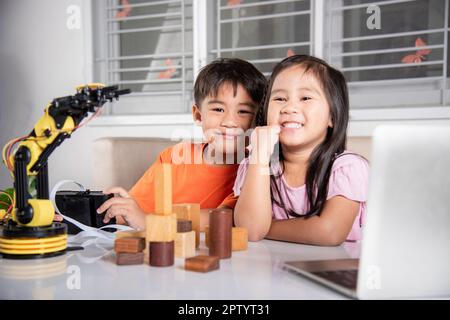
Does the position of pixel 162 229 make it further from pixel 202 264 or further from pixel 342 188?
pixel 342 188

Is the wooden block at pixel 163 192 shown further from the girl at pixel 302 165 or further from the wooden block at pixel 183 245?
the girl at pixel 302 165

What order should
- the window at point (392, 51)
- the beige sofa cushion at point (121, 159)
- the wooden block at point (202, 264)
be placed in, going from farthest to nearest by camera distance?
the window at point (392, 51)
the beige sofa cushion at point (121, 159)
the wooden block at point (202, 264)

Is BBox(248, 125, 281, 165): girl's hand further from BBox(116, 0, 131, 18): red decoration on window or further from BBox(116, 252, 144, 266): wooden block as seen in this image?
BBox(116, 0, 131, 18): red decoration on window

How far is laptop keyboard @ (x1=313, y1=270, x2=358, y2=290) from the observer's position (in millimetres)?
540

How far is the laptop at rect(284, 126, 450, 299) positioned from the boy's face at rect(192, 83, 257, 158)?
884 millimetres

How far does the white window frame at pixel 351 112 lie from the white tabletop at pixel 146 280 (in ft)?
4.99

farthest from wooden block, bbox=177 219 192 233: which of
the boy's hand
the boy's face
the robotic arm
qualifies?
the boy's face

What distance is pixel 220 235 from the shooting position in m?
0.71

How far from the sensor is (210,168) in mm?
1559

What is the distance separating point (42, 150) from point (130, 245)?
197 mm

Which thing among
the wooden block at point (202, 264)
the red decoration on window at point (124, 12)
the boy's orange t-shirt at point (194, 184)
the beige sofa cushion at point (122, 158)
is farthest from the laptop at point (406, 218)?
the red decoration on window at point (124, 12)

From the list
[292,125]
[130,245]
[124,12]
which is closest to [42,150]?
[130,245]

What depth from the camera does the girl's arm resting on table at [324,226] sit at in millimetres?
887
